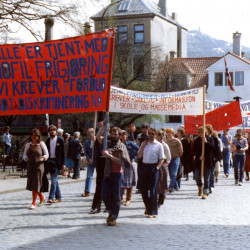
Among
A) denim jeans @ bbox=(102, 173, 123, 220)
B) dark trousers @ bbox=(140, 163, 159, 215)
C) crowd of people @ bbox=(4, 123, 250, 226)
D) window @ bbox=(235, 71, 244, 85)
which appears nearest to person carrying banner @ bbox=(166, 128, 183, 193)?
crowd of people @ bbox=(4, 123, 250, 226)

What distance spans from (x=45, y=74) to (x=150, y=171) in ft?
9.35

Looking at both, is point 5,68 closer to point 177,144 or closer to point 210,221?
point 210,221

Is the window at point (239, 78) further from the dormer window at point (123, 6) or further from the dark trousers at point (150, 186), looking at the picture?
the dark trousers at point (150, 186)

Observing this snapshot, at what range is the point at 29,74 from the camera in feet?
32.3

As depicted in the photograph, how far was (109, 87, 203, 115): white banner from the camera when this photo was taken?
1734 cm

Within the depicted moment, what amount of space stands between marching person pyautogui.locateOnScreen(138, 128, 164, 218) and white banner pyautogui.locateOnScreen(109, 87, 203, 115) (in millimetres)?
5940

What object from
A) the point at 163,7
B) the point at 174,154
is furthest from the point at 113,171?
the point at 163,7

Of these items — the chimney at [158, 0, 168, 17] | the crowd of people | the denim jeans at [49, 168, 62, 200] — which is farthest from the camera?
the chimney at [158, 0, 168, 17]

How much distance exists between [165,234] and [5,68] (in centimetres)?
369

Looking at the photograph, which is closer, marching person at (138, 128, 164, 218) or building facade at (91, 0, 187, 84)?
marching person at (138, 128, 164, 218)

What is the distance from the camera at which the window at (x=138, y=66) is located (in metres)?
42.1

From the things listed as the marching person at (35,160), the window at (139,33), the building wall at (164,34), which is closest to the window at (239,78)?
the building wall at (164,34)

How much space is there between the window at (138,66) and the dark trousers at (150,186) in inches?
1207

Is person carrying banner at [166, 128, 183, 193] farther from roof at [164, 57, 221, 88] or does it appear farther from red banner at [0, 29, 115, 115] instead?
roof at [164, 57, 221, 88]
